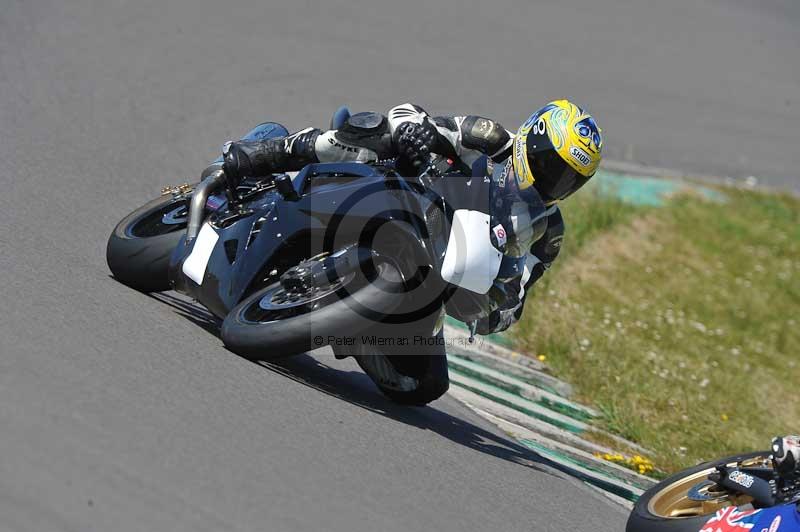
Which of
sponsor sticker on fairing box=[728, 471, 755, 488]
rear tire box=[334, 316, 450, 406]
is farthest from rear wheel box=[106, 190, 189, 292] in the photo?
→ sponsor sticker on fairing box=[728, 471, 755, 488]

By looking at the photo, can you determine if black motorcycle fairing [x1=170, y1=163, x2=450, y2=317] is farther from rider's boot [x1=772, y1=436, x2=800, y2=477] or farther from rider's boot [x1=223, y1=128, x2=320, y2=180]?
rider's boot [x1=772, y1=436, x2=800, y2=477]

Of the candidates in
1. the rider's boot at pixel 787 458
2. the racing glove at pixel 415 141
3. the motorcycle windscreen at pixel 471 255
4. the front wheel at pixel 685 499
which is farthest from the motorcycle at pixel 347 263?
the rider's boot at pixel 787 458

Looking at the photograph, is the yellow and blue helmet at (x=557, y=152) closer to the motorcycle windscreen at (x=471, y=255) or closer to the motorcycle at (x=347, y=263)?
the motorcycle at (x=347, y=263)

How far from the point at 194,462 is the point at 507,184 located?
2144 mm

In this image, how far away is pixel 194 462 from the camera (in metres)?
4.18

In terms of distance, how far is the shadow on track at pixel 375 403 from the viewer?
5793 mm

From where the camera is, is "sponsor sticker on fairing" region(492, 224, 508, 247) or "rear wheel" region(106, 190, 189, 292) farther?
"rear wheel" region(106, 190, 189, 292)

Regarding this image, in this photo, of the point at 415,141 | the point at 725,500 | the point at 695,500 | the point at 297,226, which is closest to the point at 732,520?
the point at 725,500

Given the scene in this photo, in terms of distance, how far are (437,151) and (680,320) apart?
4592 mm

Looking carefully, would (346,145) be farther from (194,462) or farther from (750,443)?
(750,443)

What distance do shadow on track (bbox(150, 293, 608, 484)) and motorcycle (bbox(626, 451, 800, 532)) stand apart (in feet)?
2.57

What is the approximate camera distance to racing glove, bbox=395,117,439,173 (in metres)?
5.52

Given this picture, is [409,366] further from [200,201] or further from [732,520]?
[732,520]

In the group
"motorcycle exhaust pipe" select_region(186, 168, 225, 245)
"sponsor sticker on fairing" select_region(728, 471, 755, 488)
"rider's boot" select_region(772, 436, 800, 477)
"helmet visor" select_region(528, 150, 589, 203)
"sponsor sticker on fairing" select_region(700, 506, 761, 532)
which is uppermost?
"helmet visor" select_region(528, 150, 589, 203)
